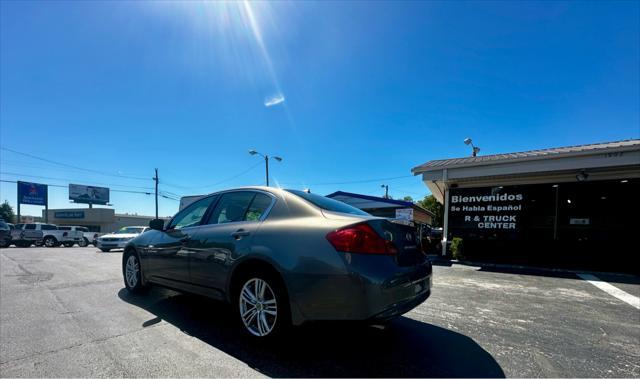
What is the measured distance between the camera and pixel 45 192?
39625mm

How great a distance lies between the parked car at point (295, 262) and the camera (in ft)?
7.56

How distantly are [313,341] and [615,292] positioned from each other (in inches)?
252

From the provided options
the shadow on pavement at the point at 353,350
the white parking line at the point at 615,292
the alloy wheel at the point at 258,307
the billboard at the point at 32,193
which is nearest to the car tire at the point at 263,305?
the alloy wheel at the point at 258,307

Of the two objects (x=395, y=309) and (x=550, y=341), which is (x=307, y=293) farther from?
(x=550, y=341)

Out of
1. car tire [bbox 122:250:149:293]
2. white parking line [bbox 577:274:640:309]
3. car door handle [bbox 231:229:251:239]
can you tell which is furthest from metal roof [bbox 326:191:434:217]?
car door handle [bbox 231:229:251:239]

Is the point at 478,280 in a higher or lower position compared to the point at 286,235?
lower

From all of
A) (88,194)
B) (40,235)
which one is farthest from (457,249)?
(88,194)

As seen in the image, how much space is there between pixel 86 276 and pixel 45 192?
45.7 metres

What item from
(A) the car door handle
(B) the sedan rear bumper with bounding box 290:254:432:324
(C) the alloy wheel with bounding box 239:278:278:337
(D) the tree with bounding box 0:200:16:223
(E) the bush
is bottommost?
(D) the tree with bounding box 0:200:16:223

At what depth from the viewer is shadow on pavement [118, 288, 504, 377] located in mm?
2301

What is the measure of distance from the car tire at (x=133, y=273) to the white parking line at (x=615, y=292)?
24.7ft

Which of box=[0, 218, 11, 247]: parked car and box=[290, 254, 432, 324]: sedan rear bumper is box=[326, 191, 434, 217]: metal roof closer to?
box=[290, 254, 432, 324]: sedan rear bumper

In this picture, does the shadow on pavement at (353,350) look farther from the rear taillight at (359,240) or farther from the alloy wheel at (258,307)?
the rear taillight at (359,240)

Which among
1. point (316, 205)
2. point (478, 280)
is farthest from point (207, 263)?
point (478, 280)
